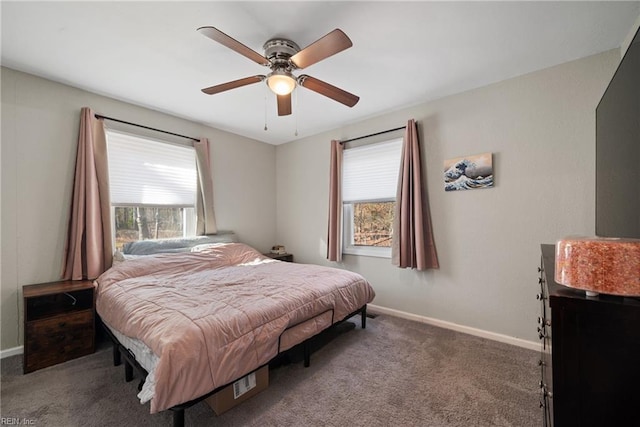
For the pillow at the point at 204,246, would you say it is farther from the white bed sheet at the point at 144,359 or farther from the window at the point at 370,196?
the window at the point at 370,196

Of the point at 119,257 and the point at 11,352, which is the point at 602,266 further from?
the point at 11,352

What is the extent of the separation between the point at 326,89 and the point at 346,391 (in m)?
2.25

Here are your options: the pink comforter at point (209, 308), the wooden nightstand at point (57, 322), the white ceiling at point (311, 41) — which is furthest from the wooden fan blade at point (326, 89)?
the wooden nightstand at point (57, 322)

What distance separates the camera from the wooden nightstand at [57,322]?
6.72ft

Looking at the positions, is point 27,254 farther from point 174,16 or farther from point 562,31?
point 562,31

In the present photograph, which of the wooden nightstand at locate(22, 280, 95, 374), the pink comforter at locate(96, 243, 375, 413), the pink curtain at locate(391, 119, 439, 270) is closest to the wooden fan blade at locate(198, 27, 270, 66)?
the pink comforter at locate(96, 243, 375, 413)

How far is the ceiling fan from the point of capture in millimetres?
1550

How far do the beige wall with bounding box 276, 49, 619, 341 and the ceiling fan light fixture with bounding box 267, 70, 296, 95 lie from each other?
1.73m

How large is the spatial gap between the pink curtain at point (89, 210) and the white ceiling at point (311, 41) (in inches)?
15.2

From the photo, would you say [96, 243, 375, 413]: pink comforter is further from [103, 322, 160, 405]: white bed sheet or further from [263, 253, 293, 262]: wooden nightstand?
[263, 253, 293, 262]: wooden nightstand

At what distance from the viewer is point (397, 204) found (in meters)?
3.05

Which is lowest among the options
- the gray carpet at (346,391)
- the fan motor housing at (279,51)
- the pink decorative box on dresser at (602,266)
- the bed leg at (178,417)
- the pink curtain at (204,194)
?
the gray carpet at (346,391)

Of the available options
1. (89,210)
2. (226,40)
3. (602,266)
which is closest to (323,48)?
(226,40)

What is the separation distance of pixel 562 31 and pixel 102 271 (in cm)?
441
